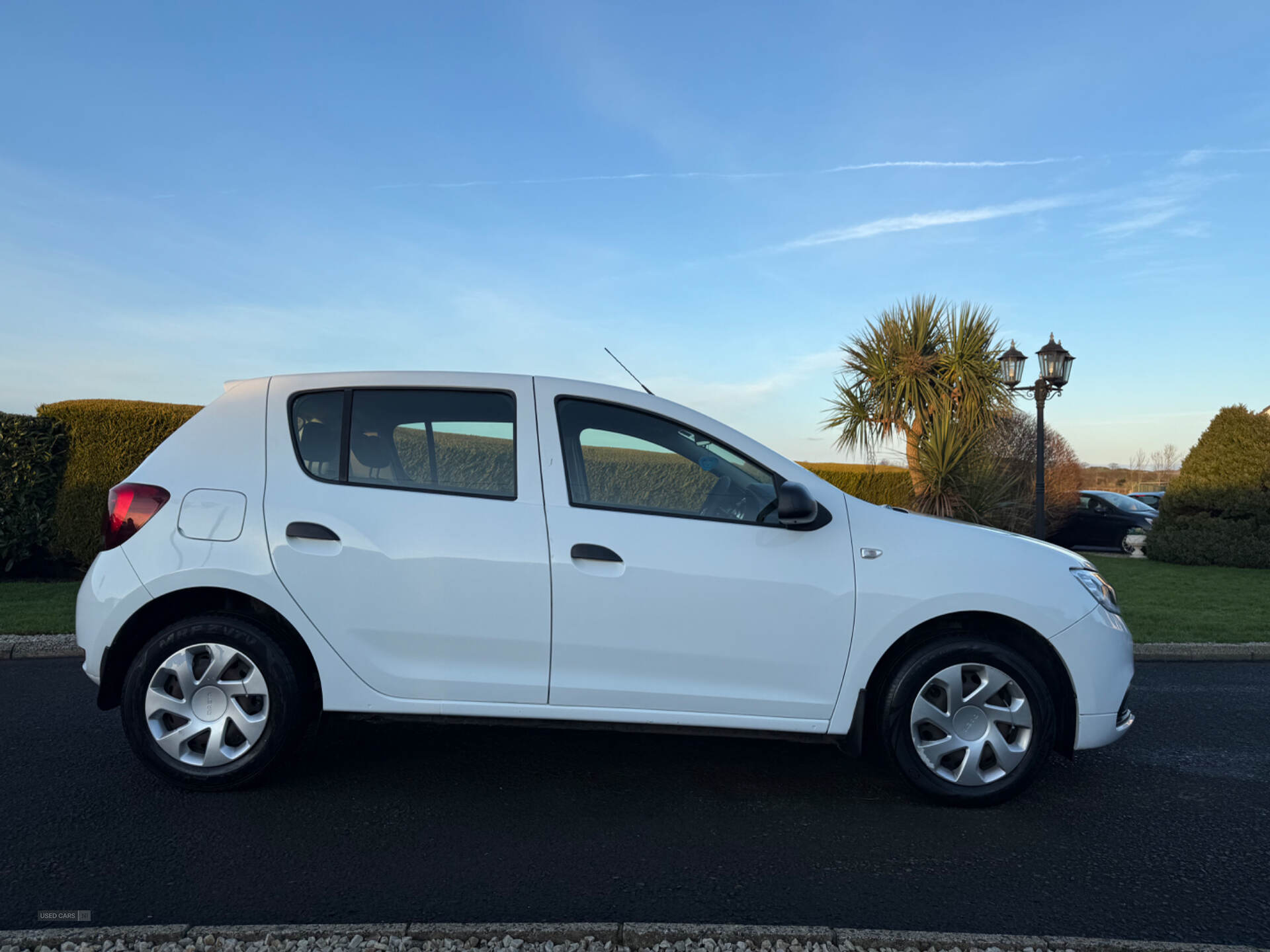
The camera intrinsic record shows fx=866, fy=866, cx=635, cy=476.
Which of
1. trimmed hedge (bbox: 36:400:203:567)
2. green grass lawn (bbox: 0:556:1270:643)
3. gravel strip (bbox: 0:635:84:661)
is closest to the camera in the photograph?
gravel strip (bbox: 0:635:84:661)

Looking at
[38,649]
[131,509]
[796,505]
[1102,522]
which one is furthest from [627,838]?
[1102,522]

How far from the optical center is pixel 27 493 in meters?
9.62

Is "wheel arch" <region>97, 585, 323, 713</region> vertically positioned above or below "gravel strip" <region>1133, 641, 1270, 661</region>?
above

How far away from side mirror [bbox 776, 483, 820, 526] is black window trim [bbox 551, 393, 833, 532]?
0.06m

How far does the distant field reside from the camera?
1706 centimetres

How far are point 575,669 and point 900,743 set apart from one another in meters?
1.35

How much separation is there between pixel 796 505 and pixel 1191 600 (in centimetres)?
870

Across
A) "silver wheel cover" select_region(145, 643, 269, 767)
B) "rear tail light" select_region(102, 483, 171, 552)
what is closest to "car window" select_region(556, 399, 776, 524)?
"silver wheel cover" select_region(145, 643, 269, 767)

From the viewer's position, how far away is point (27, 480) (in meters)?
9.63

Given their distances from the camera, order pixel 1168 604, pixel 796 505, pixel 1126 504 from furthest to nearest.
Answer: pixel 1126 504 → pixel 1168 604 → pixel 796 505

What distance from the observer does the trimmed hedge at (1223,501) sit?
1373 cm

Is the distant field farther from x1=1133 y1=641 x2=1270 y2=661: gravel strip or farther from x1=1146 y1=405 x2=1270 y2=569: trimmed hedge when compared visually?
x1=1133 y1=641 x2=1270 y2=661: gravel strip

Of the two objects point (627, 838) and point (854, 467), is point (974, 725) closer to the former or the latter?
point (627, 838)

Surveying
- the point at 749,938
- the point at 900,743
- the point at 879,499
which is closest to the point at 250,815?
the point at 749,938
